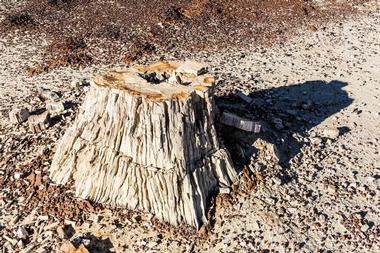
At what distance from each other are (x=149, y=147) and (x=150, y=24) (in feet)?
33.2

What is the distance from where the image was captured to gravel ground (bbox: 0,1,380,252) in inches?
331

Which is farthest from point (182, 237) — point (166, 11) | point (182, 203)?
point (166, 11)

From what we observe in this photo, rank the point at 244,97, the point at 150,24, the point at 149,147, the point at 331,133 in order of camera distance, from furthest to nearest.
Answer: the point at 150,24, the point at 244,97, the point at 331,133, the point at 149,147

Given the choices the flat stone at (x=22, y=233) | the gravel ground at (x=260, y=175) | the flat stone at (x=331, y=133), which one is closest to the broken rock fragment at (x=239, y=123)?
the gravel ground at (x=260, y=175)

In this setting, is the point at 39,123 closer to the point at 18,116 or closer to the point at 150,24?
the point at 18,116

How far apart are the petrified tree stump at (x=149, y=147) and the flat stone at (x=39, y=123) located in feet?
6.10

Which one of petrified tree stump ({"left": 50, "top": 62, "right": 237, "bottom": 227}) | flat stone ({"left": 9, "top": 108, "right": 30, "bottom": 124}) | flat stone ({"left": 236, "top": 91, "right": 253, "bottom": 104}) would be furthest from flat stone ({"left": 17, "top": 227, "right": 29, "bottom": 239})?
flat stone ({"left": 236, "top": 91, "right": 253, "bottom": 104})

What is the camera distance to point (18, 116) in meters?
11.0

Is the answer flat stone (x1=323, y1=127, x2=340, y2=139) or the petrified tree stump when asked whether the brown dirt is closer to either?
flat stone (x1=323, y1=127, x2=340, y2=139)

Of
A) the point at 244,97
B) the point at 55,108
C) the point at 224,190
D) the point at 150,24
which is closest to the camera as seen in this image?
the point at 224,190

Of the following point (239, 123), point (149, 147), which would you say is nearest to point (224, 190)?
point (239, 123)

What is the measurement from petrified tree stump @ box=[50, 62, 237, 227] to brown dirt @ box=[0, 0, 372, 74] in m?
6.49

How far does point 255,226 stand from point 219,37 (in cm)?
949

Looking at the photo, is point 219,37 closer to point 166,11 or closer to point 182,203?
point 166,11
